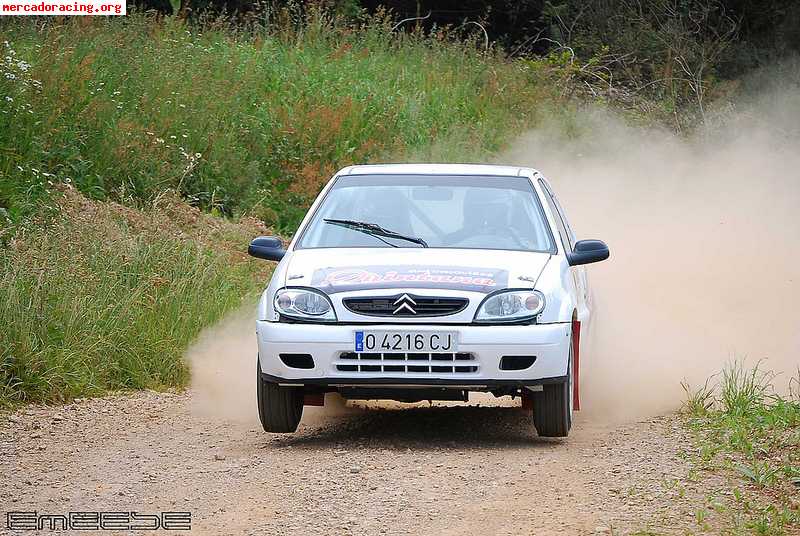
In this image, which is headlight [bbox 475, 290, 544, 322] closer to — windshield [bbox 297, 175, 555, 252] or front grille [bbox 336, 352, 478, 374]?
front grille [bbox 336, 352, 478, 374]

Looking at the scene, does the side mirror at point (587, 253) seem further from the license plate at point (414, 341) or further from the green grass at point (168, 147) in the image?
the green grass at point (168, 147)

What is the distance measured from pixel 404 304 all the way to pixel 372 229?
46.5 inches

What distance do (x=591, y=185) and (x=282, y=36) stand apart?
5.67 meters

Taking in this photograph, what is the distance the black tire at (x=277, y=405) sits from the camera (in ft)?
25.9

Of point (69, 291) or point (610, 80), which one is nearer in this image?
point (69, 291)

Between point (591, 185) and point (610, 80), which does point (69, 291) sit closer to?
point (591, 185)

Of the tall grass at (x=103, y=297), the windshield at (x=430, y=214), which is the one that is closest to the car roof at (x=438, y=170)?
the windshield at (x=430, y=214)

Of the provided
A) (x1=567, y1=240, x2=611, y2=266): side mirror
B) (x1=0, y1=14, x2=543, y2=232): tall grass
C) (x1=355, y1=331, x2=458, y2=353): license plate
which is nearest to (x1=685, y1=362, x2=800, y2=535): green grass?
(x1=567, y1=240, x2=611, y2=266): side mirror

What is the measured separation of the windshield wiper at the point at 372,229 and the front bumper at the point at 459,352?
1.03 meters

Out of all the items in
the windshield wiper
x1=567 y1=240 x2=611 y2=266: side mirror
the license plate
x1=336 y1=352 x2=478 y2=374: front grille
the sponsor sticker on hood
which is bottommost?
x1=336 y1=352 x2=478 y2=374: front grille

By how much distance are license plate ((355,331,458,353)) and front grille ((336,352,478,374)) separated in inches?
1.2

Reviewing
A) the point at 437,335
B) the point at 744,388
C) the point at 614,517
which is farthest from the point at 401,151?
the point at 614,517

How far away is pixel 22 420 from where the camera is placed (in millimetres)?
8875

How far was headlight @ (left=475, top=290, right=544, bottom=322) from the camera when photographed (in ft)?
24.5
